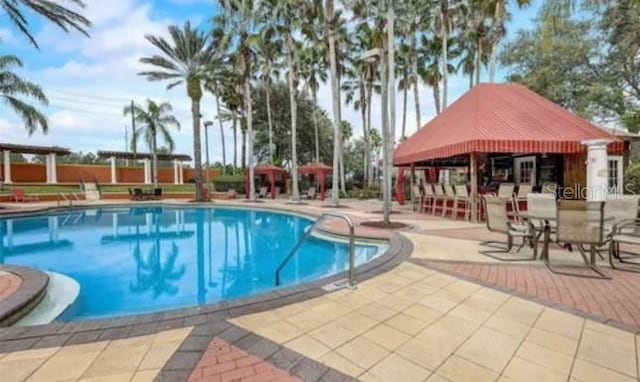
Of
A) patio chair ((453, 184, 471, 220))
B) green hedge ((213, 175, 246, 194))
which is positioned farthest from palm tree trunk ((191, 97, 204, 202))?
patio chair ((453, 184, 471, 220))

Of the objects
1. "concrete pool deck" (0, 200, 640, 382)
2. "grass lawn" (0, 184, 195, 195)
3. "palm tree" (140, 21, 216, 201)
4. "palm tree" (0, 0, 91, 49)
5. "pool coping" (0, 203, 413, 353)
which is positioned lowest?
"concrete pool deck" (0, 200, 640, 382)

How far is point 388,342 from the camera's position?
3.05 metres

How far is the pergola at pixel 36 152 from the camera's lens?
25.0 meters

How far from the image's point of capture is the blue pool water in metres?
6.11

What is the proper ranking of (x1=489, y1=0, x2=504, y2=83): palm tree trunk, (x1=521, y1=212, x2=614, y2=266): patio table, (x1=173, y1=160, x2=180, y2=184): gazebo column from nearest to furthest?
(x1=521, y1=212, x2=614, y2=266): patio table → (x1=489, y1=0, x2=504, y2=83): palm tree trunk → (x1=173, y1=160, x2=180, y2=184): gazebo column

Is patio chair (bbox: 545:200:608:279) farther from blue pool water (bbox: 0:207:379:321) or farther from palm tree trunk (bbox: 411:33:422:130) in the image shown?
palm tree trunk (bbox: 411:33:422:130)

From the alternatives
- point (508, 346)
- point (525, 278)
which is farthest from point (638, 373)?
point (525, 278)

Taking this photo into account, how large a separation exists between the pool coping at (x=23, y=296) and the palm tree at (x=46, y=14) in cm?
513

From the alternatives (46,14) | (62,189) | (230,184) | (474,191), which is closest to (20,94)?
(62,189)

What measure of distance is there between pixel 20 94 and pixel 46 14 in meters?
13.6

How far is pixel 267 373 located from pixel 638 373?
2726mm

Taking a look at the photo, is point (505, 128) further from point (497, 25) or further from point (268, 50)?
point (268, 50)

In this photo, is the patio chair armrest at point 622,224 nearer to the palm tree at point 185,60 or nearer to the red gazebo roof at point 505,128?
the red gazebo roof at point 505,128

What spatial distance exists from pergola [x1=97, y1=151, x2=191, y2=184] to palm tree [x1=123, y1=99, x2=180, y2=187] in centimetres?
216
